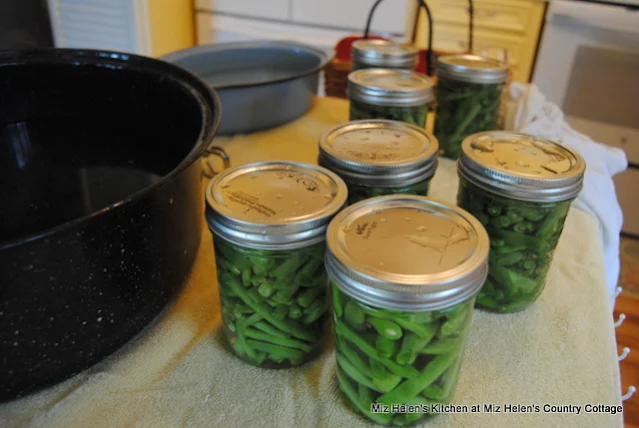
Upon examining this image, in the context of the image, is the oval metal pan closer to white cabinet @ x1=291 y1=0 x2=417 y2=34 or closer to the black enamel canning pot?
the black enamel canning pot

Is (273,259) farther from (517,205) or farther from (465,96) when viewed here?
(465,96)

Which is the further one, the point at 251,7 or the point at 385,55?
the point at 251,7

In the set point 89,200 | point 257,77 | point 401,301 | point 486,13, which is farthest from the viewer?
point 486,13

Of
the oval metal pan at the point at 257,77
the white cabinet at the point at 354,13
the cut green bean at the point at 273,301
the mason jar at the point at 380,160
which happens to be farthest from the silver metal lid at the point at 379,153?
the white cabinet at the point at 354,13

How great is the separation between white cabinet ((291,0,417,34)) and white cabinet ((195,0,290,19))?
0.13ft

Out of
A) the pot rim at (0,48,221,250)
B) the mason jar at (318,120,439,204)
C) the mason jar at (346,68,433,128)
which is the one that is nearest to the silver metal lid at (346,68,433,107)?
the mason jar at (346,68,433,128)

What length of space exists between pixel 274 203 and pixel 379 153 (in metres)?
0.15

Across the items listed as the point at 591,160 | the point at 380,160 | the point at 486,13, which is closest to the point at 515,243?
the point at 380,160

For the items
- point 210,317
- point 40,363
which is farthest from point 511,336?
point 40,363

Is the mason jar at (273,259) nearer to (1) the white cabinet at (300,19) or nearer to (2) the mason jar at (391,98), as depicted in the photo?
(2) the mason jar at (391,98)

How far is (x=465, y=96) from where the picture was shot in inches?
27.9

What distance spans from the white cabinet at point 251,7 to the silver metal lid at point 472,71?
1.07 meters

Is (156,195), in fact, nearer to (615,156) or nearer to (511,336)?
(511,336)

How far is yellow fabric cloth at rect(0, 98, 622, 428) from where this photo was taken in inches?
15.0
